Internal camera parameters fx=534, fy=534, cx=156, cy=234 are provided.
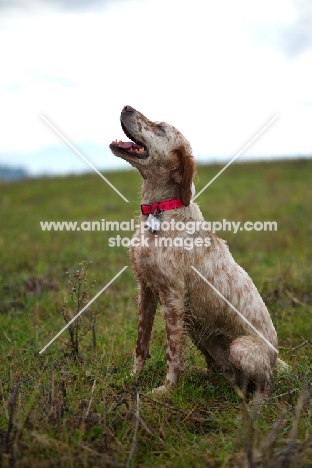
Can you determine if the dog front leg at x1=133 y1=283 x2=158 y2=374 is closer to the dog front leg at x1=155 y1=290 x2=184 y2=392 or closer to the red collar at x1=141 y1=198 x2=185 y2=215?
the dog front leg at x1=155 y1=290 x2=184 y2=392

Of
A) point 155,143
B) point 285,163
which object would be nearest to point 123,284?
point 155,143

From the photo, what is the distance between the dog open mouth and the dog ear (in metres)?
0.26

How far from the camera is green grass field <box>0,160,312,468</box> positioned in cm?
316

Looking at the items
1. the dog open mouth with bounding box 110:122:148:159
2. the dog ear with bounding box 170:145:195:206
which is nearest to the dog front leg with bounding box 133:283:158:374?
the dog ear with bounding box 170:145:195:206

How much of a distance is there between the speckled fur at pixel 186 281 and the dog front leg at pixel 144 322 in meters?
0.02

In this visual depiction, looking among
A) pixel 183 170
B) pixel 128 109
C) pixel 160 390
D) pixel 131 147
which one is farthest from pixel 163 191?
pixel 160 390

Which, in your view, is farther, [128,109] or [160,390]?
[128,109]

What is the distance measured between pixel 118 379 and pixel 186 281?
1.02m

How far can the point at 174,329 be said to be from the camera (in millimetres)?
4426

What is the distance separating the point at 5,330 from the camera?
6.02 m

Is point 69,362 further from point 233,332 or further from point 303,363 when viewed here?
point 303,363

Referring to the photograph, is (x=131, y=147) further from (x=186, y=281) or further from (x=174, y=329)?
(x=174, y=329)

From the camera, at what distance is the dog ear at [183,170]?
4.41m

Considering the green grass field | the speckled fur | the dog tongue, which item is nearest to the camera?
the green grass field
